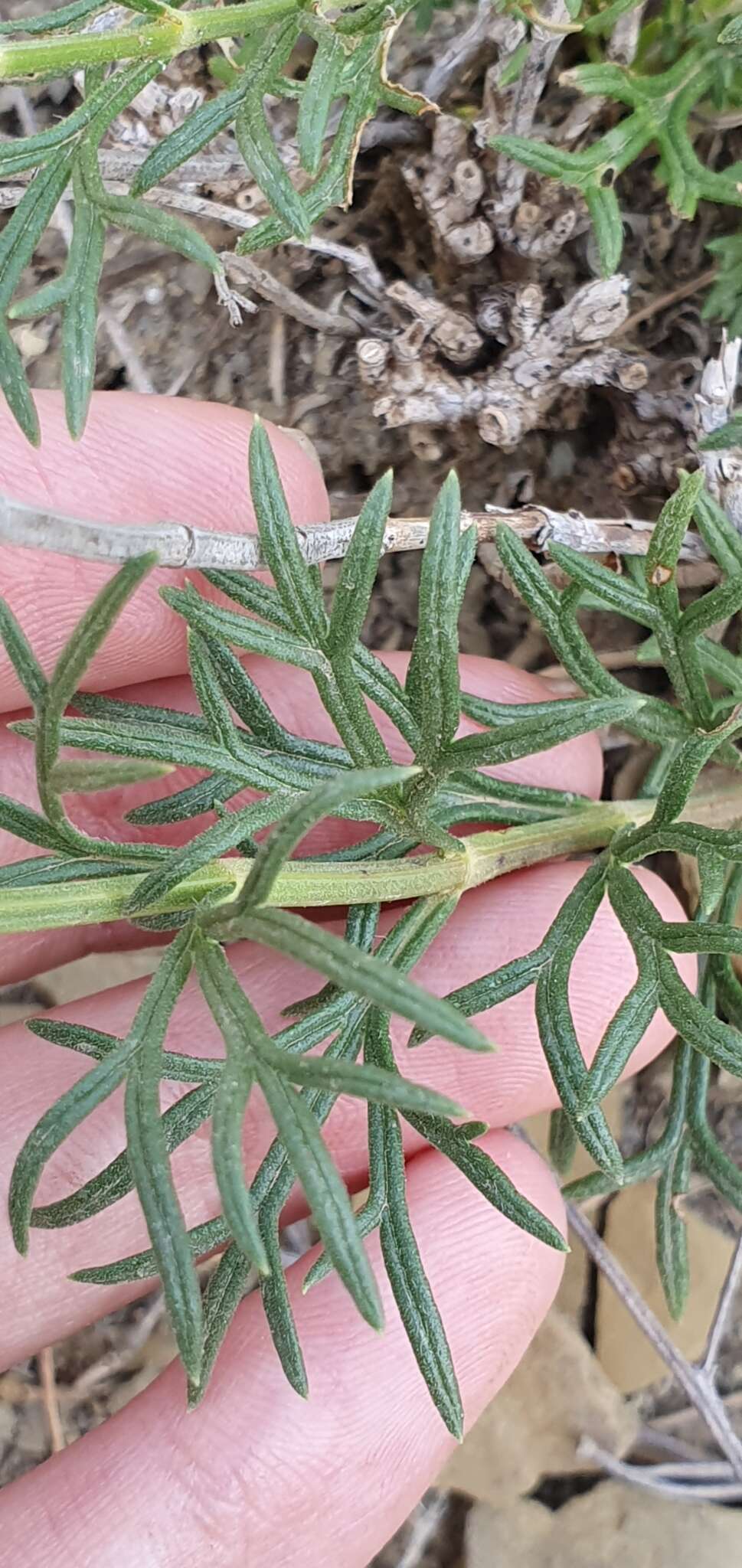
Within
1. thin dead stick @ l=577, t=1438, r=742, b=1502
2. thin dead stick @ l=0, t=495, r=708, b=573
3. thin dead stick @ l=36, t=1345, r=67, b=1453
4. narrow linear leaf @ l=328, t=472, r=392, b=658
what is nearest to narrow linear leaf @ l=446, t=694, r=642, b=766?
narrow linear leaf @ l=328, t=472, r=392, b=658

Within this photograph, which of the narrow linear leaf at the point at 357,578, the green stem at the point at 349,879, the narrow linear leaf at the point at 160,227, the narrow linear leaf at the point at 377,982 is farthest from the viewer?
the narrow linear leaf at the point at 160,227

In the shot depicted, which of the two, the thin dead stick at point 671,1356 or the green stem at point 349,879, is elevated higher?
the green stem at point 349,879

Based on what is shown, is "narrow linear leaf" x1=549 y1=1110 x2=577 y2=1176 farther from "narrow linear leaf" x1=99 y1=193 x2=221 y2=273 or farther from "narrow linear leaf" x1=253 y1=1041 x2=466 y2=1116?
"narrow linear leaf" x1=99 y1=193 x2=221 y2=273

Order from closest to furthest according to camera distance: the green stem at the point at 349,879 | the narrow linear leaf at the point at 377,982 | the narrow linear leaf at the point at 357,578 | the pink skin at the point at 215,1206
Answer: the narrow linear leaf at the point at 377,982 → the green stem at the point at 349,879 → the narrow linear leaf at the point at 357,578 → the pink skin at the point at 215,1206

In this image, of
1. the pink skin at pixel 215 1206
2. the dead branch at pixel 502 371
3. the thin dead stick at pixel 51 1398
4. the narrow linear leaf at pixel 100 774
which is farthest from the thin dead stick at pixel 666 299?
the thin dead stick at pixel 51 1398

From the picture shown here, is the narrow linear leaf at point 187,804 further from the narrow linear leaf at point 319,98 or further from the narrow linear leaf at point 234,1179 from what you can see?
the narrow linear leaf at point 319,98

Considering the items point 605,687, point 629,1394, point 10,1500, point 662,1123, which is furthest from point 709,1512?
point 605,687

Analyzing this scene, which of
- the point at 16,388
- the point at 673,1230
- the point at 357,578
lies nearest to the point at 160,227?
the point at 16,388
